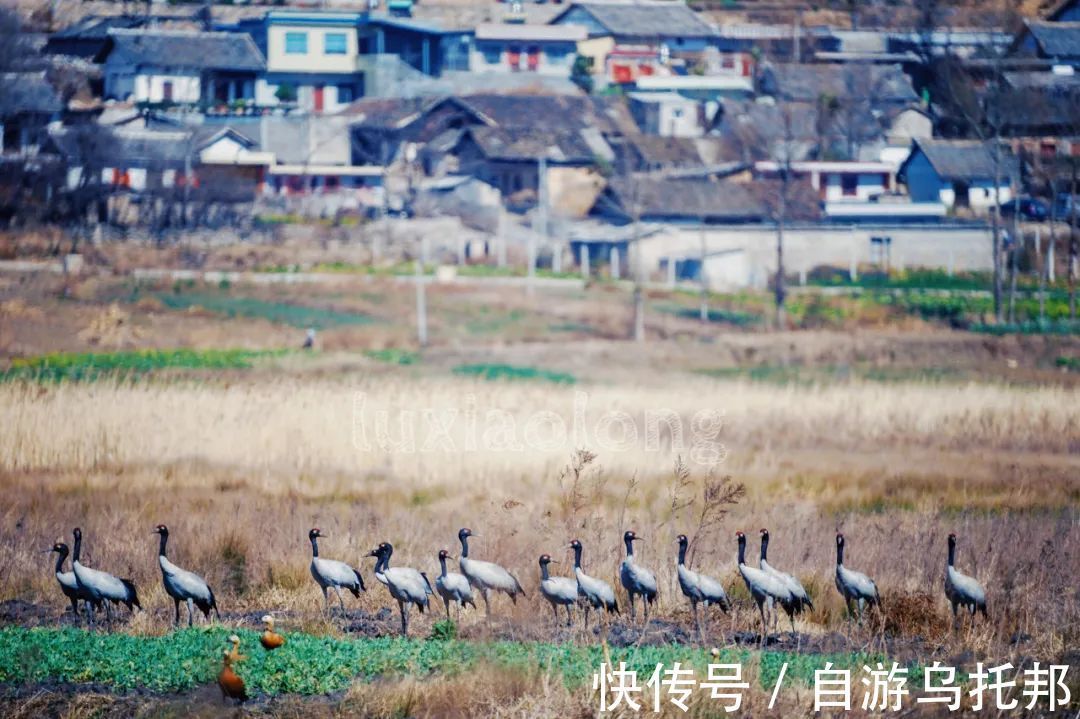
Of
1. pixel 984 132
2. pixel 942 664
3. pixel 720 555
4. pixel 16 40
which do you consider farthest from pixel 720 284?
pixel 942 664

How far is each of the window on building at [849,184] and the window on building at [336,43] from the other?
20.2 metres

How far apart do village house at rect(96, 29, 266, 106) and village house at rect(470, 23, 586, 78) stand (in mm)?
8891

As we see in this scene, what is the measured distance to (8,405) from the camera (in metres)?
21.6

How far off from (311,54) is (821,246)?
2423 centimetres

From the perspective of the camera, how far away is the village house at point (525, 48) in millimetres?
63469

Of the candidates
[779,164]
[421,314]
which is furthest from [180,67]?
[421,314]

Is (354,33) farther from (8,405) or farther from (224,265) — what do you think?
(8,405)

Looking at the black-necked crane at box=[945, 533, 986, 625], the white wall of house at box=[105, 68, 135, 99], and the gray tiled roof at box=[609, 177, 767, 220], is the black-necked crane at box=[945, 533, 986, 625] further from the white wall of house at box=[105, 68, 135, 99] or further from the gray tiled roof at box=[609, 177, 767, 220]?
the white wall of house at box=[105, 68, 135, 99]

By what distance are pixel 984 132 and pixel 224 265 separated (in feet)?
71.0

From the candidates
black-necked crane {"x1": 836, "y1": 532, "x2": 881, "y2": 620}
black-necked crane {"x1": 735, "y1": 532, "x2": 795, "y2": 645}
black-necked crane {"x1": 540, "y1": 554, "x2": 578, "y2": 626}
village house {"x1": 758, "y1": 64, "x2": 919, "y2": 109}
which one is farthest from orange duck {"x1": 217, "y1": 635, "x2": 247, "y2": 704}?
village house {"x1": 758, "y1": 64, "x2": 919, "y2": 109}

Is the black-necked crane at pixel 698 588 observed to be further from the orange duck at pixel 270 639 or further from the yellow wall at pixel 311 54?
the yellow wall at pixel 311 54

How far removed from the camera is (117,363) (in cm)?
2927

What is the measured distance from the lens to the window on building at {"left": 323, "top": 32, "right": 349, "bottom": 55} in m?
61.7

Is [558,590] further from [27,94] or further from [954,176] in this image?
[954,176]
